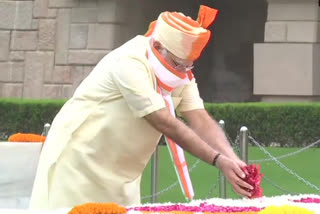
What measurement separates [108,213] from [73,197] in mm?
1208

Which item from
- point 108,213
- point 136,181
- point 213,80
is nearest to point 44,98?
point 213,80

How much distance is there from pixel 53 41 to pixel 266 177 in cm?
504

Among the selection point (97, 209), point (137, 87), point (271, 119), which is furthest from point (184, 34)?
point (271, 119)

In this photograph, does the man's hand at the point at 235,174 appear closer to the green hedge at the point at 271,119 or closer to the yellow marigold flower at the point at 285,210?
the yellow marigold flower at the point at 285,210

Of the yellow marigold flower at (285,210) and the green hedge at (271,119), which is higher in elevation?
the yellow marigold flower at (285,210)

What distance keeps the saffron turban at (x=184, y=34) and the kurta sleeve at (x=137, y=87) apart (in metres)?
0.17

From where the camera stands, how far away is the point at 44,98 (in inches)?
525

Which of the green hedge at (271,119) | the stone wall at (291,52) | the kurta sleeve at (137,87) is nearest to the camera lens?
the kurta sleeve at (137,87)

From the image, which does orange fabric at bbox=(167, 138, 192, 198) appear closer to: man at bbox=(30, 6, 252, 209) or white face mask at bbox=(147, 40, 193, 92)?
man at bbox=(30, 6, 252, 209)

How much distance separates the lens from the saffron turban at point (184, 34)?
4008 millimetres

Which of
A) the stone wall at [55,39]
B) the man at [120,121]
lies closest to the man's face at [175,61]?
the man at [120,121]

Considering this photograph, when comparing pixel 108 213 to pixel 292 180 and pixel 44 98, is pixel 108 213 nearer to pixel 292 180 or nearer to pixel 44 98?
pixel 292 180

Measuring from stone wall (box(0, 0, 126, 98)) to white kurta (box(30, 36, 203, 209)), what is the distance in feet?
29.5

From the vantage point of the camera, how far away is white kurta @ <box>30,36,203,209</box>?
4.14 m
